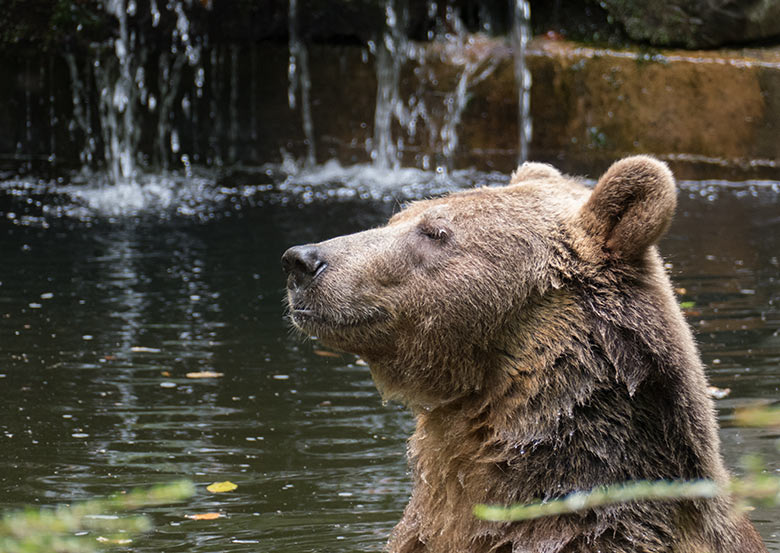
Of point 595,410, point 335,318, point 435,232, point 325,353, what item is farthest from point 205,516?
point 325,353

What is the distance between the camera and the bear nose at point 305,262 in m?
3.85

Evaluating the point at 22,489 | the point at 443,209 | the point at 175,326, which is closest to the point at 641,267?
the point at 443,209

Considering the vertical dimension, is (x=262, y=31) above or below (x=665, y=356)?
above

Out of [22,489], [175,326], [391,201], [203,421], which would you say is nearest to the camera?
[22,489]

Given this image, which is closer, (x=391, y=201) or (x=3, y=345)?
(x=3, y=345)

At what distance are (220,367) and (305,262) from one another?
4.69 m

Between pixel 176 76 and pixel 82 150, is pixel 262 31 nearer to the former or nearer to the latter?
pixel 176 76

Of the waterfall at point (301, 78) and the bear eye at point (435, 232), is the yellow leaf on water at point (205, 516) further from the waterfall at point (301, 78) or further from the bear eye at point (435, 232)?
the waterfall at point (301, 78)

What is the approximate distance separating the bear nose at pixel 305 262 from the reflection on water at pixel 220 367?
188 centimetres

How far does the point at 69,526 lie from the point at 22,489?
15.5ft

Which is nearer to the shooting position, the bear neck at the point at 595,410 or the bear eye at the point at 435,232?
the bear neck at the point at 595,410

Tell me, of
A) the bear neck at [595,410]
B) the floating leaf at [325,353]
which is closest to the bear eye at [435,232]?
the bear neck at [595,410]

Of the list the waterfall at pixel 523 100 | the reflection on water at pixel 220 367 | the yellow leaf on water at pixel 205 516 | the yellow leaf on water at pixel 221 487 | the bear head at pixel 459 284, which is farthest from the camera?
the waterfall at pixel 523 100

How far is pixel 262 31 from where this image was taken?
18.3 metres
